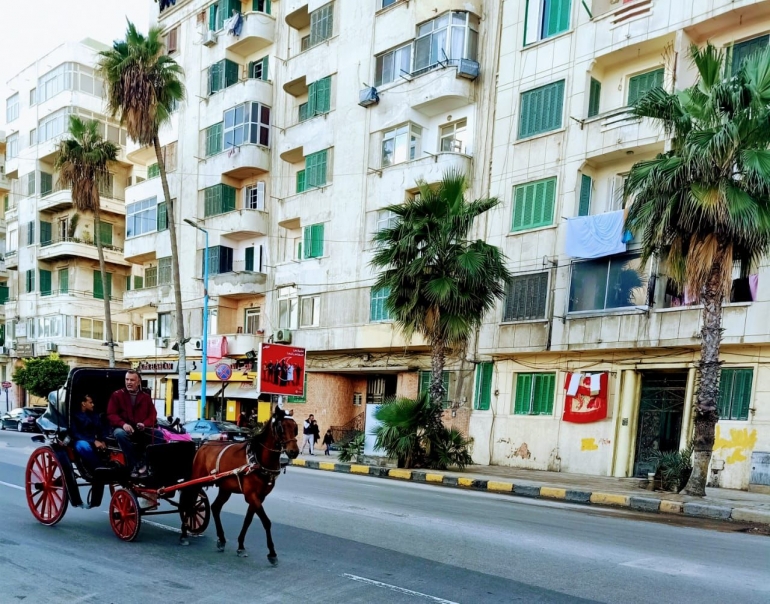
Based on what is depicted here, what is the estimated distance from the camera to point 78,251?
4594 centimetres

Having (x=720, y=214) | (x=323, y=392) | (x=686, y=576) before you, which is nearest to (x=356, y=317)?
(x=323, y=392)

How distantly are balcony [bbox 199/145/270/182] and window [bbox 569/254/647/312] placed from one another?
18336 millimetres

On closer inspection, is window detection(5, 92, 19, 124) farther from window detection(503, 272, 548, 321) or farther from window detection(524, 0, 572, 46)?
window detection(503, 272, 548, 321)

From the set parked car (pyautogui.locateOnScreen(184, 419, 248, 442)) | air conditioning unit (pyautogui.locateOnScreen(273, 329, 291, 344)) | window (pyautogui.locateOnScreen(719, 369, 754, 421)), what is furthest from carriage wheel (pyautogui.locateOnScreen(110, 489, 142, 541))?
air conditioning unit (pyautogui.locateOnScreen(273, 329, 291, 344))

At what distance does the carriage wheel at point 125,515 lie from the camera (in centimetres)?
763

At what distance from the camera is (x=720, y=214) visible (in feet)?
45.4

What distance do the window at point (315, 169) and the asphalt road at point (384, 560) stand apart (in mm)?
21750

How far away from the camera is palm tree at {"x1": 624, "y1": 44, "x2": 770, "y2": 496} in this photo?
13727 millimetres

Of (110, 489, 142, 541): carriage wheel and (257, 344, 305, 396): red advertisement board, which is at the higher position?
(257, 344, 305, 396): red advertisement board

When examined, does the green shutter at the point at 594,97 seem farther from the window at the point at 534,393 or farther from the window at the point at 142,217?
the window at the point at 142,217

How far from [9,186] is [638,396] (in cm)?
5387

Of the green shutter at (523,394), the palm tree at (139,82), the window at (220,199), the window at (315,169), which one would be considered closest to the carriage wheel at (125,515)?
the green shutter at (523,394)

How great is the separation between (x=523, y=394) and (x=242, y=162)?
743 inches

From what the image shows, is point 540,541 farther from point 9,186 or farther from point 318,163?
point 9,186
